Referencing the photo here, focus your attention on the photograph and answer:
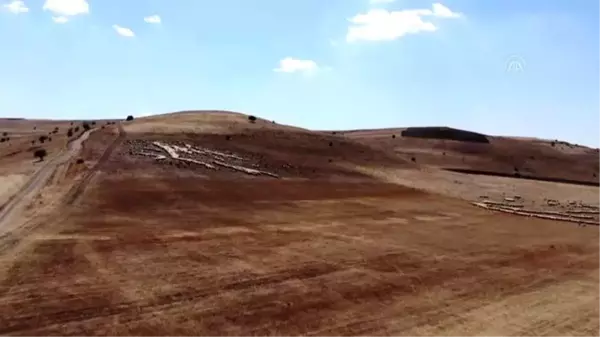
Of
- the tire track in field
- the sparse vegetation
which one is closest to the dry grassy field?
the tire track in field

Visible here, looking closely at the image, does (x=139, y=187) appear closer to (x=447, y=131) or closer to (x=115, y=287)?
(x=115, y=287)

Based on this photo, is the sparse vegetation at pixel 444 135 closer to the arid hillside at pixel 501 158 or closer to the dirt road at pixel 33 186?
the arid hillside at pixel 501 158

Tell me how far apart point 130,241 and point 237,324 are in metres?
6.57

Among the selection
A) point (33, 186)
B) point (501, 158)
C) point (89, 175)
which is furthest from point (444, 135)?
point (33, 186)

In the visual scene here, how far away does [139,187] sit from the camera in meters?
26.3

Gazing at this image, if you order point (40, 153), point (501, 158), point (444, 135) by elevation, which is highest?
point (444, 135)

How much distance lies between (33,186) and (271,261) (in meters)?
13.1

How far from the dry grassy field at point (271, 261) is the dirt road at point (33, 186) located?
2.13 feet

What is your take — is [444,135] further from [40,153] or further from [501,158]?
[40,153]

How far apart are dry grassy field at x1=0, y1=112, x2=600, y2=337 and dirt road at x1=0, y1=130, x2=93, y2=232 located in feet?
2.13

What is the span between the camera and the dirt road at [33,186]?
63.6 ft

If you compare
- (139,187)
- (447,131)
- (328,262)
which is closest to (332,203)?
(139,187)

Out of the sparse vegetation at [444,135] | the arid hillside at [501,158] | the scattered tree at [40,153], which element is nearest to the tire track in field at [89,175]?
the scattered tree at [40,153]

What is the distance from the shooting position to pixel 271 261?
16.4m
